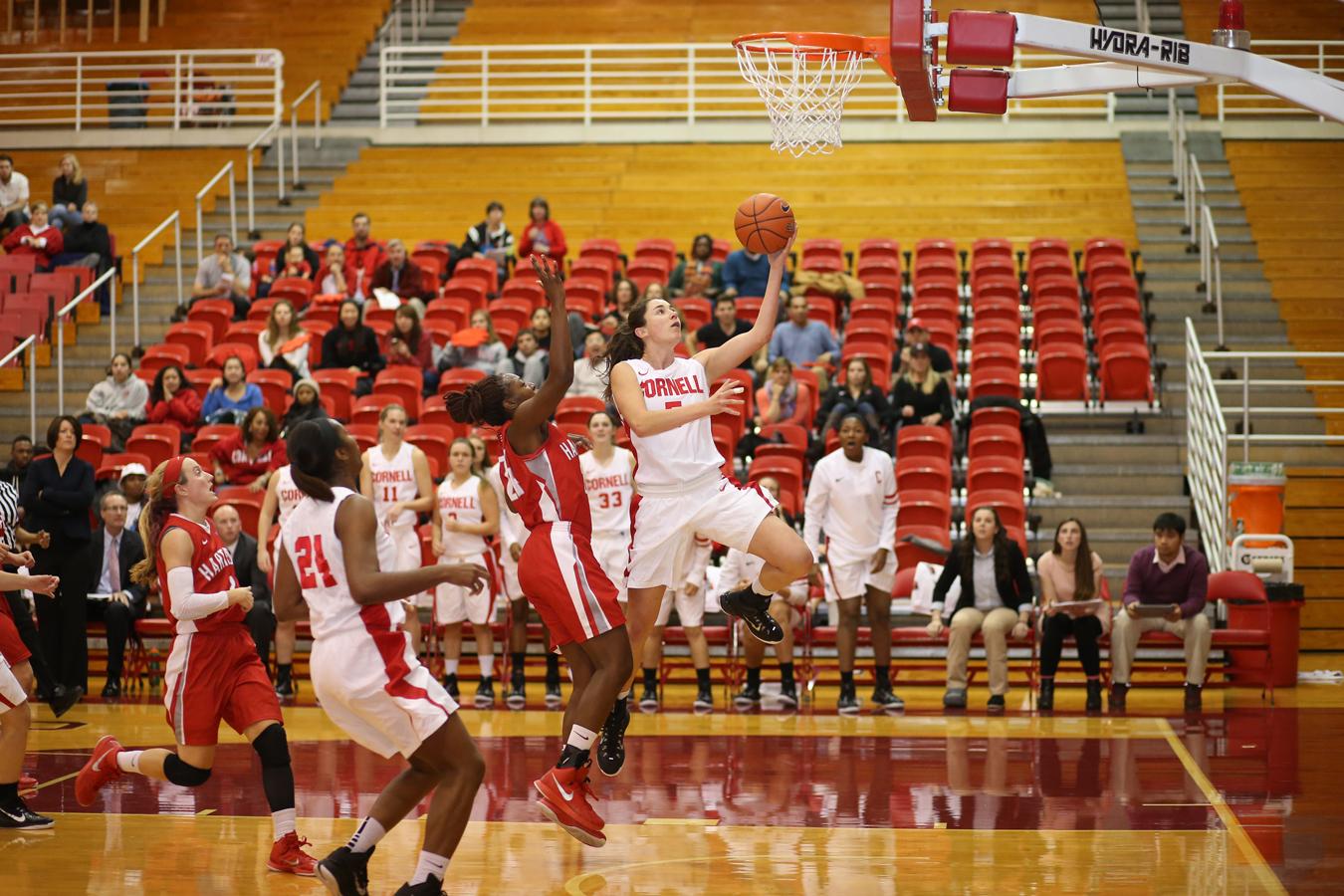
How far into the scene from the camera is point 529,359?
536 inches

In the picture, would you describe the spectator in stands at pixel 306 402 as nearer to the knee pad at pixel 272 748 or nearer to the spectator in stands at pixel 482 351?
the spectator in stands at pixel 482 351

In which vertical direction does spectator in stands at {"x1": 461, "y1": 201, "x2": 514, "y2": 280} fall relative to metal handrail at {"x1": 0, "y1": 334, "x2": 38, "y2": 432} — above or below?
above

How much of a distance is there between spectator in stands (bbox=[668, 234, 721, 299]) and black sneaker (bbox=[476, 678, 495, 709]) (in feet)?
16.5

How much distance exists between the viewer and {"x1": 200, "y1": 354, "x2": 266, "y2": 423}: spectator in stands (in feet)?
44.5

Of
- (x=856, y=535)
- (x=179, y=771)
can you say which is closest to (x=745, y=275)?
(x=856, y=535)

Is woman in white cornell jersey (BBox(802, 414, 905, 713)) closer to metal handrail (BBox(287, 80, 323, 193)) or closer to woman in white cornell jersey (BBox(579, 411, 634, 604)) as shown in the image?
woman in white cornell jersey (BBox(579, 411, 634, 604))

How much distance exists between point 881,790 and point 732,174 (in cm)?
1188

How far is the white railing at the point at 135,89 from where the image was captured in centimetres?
2033

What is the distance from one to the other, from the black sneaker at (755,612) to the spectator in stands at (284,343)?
7.75m

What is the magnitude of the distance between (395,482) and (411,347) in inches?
127

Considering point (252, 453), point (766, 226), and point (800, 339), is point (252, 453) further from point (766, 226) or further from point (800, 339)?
point (766, 226)

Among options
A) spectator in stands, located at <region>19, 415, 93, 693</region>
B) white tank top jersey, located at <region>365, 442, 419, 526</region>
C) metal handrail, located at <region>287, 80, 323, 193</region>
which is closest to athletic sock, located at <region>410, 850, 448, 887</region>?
Answer: white tank top jersey, located at <region>365, 442, 419, 526</region>

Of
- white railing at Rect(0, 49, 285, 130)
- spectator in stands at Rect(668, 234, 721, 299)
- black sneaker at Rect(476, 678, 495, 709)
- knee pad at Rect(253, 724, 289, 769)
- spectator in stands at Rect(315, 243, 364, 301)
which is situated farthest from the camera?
white railing at Rect(0, 49, 285, 130)

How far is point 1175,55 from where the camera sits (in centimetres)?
659
